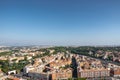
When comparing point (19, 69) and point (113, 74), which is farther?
point (19, 69)

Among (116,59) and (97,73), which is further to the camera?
(116,59)

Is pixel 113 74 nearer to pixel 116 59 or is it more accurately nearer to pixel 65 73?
pixel 65 73

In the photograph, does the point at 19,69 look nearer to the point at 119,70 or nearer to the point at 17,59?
the point at 17,59

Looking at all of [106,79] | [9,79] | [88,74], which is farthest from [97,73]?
[9,79]

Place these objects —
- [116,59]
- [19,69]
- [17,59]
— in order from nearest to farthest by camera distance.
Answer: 1. [19,69]
2. [116,59]
3. [17,59]

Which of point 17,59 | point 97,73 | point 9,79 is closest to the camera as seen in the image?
point 9,79

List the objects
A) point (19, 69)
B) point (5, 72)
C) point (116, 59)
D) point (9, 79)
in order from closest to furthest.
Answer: point (9, 79)
point (5, 72)
point (19, 69)
point (116, 59)

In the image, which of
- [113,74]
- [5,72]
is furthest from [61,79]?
[5,72]

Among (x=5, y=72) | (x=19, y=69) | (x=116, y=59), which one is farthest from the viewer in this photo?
(x=116, y=59)

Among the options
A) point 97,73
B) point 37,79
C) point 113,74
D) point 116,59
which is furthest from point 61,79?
point 116,59
